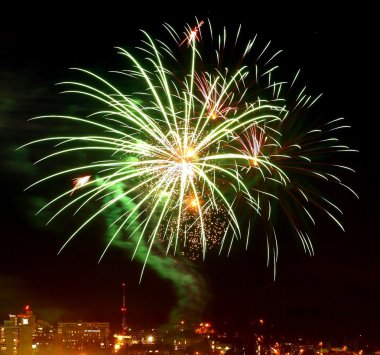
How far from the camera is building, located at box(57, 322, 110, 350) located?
22.7 m

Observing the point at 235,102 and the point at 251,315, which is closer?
the point at 235,102

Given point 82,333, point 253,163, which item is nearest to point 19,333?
point 82,333

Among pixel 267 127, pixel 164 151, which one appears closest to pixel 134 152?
pixel 164 151

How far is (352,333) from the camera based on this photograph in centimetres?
1270

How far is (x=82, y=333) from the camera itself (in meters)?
23.9

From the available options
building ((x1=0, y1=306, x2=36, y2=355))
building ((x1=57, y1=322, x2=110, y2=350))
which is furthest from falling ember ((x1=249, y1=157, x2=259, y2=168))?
building ((x1=57, y1=322, x2=110, y2=350))

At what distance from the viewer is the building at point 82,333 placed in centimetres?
2272

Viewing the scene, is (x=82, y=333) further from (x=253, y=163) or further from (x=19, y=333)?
(x=253, y=163)

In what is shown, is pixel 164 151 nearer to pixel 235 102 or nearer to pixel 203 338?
pixel 235 102

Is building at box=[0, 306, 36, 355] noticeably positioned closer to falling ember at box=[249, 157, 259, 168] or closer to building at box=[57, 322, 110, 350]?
Answer: building at box=[57, 322, 110, 350]

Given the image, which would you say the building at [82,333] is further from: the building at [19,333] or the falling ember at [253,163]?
the falling ember at [253,163]

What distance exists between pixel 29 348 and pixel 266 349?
431 inches

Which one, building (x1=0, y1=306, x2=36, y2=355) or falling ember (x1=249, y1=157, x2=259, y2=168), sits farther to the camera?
building (x1=0, y1=306, x2=36, y2=355)

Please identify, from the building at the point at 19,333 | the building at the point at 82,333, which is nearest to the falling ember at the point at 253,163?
the building at the point at 19,333
